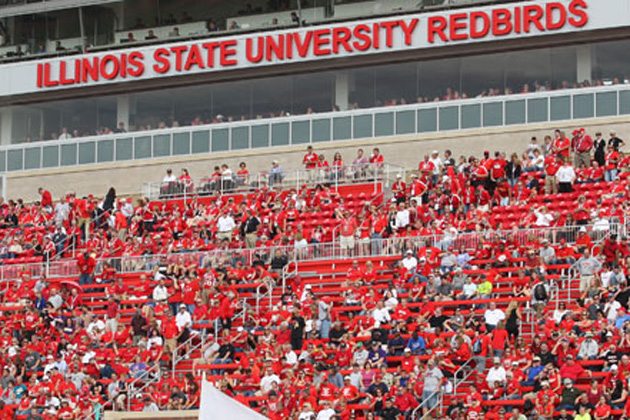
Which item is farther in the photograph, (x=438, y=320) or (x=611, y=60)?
(x=611, y=60)

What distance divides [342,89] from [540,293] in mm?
15985

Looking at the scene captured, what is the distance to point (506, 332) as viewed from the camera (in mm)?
25531

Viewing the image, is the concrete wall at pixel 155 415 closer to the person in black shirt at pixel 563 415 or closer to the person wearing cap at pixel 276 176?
the person in black shirt at pixel 563 415

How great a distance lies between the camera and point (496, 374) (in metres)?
24.4

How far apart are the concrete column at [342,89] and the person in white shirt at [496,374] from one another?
→ 56.9ft

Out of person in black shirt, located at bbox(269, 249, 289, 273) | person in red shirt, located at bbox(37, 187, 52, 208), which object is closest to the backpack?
person in black shirt, located at bbox(269, 249, 289, 273)

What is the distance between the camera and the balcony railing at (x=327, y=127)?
37.5 m

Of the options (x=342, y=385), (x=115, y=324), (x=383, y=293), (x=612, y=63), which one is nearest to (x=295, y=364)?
(x=342, y=385)

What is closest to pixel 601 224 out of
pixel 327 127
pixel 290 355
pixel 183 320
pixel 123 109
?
pixel 290 355

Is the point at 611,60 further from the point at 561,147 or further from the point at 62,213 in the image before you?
the point at 62,213

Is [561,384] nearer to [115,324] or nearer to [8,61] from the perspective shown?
[115,324]

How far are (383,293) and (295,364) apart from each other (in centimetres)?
335

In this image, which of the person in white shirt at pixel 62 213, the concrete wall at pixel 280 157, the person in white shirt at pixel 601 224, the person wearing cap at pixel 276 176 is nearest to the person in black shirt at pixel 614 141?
the concrete wall at pixel 280 157

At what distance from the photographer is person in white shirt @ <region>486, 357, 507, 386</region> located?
2436 cm
